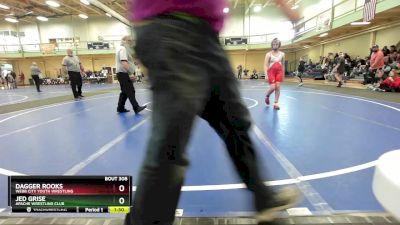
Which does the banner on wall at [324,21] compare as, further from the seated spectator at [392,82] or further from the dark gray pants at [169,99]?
the dark gray pants at [169,99]

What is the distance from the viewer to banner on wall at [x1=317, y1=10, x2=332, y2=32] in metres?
15.9

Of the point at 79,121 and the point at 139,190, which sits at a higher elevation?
the point at 139,190

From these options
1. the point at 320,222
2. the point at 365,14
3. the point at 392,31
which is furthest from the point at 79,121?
the point at 392,31

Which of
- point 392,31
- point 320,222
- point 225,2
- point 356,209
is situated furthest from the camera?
point 392,31

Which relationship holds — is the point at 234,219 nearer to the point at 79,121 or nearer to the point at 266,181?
the point at 266,181

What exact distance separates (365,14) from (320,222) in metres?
13.2

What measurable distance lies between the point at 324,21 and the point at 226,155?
18.2 metres

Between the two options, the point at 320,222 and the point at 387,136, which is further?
the point at 387,136

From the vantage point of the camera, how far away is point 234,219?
1.40 metres

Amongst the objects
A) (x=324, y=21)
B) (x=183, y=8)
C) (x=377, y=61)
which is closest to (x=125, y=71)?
(x=183, y=8)
